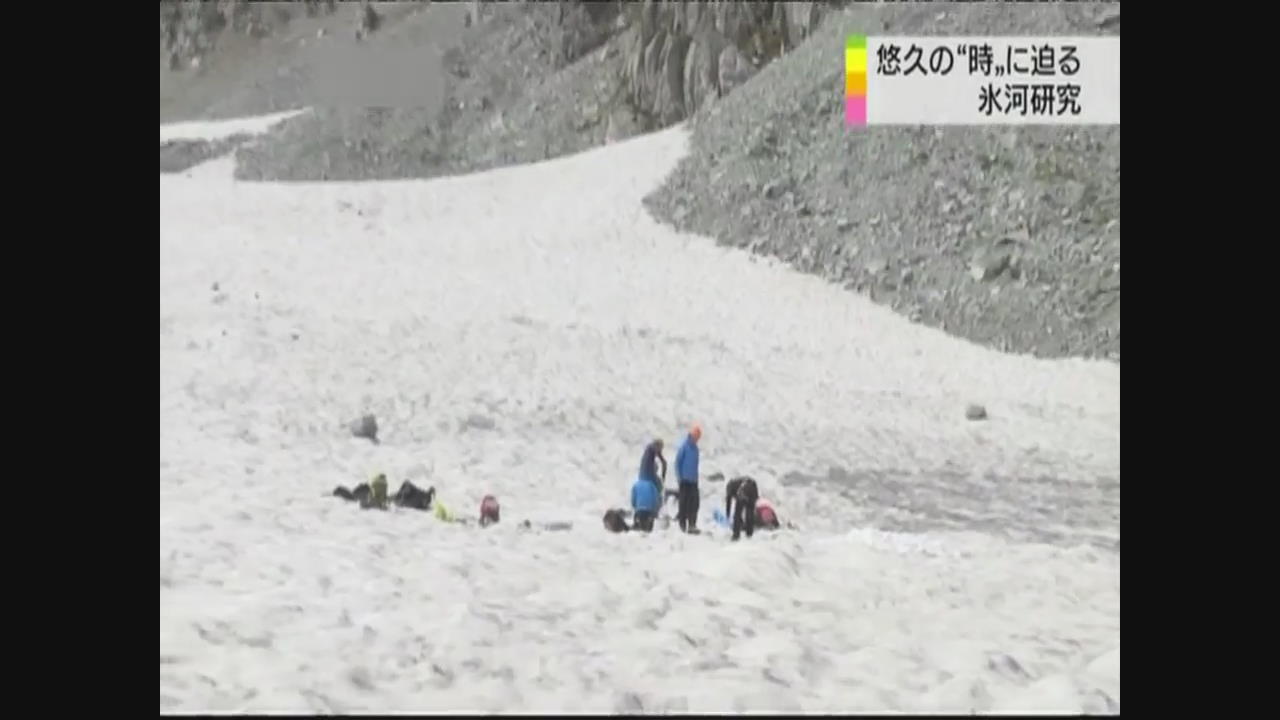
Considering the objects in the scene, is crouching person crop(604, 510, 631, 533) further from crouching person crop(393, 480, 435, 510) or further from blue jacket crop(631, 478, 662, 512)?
crouching person crop(393, 480, 435, 510)

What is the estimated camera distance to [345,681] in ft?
19.7

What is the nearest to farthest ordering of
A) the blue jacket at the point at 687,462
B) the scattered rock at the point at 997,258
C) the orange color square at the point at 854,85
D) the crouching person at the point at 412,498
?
the crouching person at the point at 412,498 < the blue jacket at the point at 687,462 < the scattered rock at the point at 997,258 < the orange color square at the point at 854,85

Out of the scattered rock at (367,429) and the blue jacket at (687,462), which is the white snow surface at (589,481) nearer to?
the scattered rock at (367,429)

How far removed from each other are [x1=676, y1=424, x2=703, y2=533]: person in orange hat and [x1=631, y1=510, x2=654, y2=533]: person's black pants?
1.18 feet

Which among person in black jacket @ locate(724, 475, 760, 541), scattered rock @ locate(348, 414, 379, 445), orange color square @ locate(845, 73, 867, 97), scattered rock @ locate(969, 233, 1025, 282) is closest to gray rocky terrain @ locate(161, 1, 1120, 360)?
scattered rock @ locate(969, 233, 1025, 282)

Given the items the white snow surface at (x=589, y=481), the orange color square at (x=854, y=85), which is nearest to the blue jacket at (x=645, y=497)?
the white snow surface at (x=589, y=481)

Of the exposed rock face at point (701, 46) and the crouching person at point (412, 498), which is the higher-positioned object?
the exposed rock face at point (701, 46)

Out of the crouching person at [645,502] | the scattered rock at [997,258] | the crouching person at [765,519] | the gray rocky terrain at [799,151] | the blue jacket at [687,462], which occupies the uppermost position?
the gray rocky terrain at [799,151]

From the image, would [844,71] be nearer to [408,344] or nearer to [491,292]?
[491,292]

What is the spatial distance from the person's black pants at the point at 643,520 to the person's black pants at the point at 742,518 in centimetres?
92

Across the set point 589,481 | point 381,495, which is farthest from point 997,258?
point 381,495

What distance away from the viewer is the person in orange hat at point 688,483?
37.4 feet
